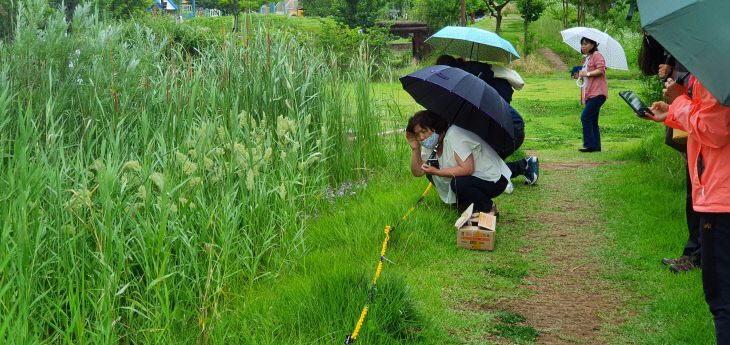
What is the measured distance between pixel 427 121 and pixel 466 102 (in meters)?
0.36

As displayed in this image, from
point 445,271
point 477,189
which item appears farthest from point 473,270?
point 477,189

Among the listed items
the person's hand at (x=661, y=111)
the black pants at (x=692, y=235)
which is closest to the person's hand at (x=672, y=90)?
the person's hand at (x=661, y=111)

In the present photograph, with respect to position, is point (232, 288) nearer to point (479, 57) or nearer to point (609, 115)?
point (479, 57)

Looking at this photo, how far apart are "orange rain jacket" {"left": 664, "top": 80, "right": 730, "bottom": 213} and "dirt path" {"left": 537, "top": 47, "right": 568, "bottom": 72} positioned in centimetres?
2473

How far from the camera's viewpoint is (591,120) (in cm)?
980

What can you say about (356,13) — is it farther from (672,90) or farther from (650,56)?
(672,90)

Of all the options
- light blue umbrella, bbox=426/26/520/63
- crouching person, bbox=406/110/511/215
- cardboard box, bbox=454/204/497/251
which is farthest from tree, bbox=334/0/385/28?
cardboard box, bbox=454/204/497/251

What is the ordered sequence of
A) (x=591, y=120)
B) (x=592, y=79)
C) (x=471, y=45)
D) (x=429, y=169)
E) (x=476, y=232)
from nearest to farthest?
(x=476, y=232), (x=429, y=169), (x=471, y=45), (x=592, y=79), (x=591, y=120)

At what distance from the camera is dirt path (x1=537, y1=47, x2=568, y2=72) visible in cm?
2684

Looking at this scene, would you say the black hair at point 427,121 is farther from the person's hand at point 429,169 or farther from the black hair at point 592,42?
the black hair at point 592,42

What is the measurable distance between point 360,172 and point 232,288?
2.82 m

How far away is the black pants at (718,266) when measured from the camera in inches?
106

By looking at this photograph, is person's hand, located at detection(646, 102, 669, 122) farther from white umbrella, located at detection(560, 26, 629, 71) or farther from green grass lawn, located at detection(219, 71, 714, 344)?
white umbrella, located at detection(560, 26, 629, 71)

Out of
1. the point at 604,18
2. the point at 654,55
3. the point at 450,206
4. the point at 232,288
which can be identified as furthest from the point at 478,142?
the point at 604,18
